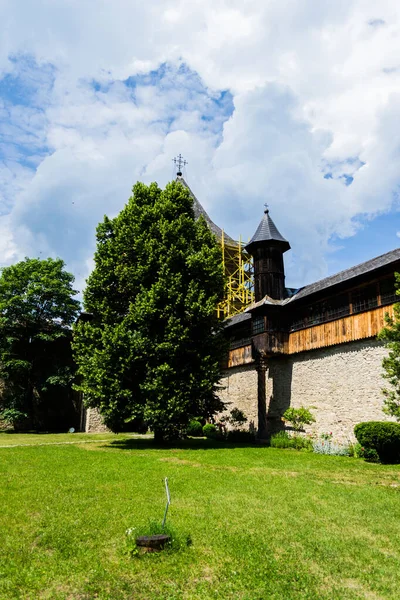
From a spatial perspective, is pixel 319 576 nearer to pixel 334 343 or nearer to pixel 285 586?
pixel 285 586

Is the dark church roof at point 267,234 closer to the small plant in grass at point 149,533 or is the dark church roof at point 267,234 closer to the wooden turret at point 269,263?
the wooden turret at point 269,263

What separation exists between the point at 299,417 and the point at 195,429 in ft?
28.2

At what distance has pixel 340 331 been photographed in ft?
60.3

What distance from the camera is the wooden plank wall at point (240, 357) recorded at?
25533 mm

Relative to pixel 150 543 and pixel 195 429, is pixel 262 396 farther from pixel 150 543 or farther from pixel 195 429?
pixel 150 543

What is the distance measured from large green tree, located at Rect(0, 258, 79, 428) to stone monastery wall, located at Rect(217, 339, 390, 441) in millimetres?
14393

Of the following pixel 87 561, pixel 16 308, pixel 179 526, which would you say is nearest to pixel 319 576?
pixel 179 526

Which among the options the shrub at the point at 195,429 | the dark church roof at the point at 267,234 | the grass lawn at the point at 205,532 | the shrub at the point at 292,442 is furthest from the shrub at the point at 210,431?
the grass lawn at the point at 205,532

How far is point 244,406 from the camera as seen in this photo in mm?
26297

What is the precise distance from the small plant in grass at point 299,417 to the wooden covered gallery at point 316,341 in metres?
0.35

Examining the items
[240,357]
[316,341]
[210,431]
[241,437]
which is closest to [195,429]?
[210,431]

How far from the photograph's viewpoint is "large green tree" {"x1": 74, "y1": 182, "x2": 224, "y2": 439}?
17203 mm

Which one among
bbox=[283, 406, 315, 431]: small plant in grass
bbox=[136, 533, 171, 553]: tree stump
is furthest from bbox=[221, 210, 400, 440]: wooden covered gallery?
bbox=[136, 533, 171, 553]: tree stump

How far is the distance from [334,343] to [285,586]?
48.2 ft
